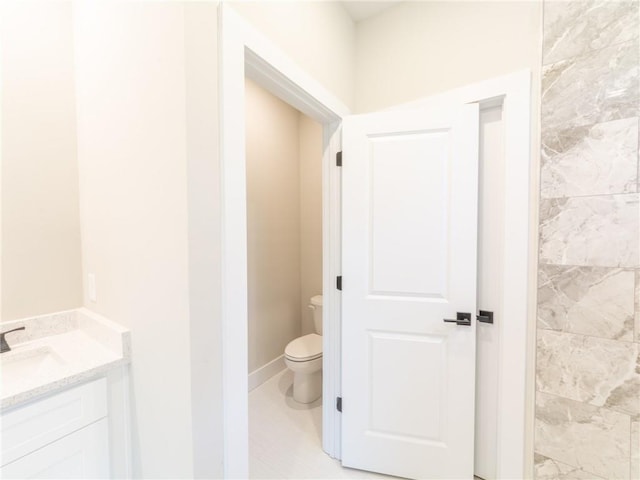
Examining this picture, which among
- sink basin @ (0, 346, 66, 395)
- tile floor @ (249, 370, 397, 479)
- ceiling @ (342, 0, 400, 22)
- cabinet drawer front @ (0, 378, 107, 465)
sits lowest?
tile floor @ (249, 370, 397, 479)

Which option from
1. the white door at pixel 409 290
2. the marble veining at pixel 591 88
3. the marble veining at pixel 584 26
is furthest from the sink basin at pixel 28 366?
the marble veining at pixel 584 26

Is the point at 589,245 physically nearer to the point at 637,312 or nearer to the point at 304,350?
the point at 637,312

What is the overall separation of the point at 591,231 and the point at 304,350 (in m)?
1.86

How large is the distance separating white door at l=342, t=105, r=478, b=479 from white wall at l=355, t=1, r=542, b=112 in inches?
9.2

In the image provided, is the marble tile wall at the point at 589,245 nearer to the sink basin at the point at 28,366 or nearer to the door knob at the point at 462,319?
the door knob at the point at 462,319

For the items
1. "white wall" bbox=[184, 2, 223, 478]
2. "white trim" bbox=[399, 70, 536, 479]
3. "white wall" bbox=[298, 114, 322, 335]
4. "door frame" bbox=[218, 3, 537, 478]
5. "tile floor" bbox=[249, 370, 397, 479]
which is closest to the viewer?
"white wall" bbox=[184, 2, 223, 478]

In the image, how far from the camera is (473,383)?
1437mm

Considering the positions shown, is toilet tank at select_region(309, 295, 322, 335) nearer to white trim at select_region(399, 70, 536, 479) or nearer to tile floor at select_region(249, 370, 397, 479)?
tile floor at select_region(249, 370, 397, 479)

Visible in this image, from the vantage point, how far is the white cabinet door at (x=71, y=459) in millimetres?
919

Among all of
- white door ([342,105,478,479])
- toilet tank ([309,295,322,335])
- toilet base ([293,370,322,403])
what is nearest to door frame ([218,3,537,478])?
white door ([342,105,478,479])

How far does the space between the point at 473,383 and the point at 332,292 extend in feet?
2.83

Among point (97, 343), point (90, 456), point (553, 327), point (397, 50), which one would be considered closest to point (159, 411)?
point (90, 456)

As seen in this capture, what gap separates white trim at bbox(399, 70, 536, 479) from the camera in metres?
1.32

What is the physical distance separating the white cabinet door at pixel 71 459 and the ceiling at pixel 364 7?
2.37m
